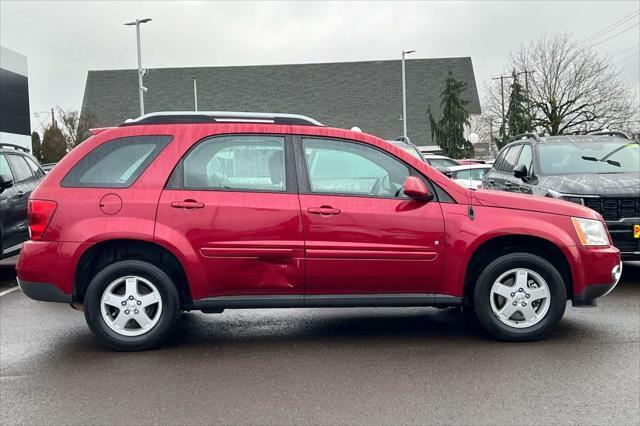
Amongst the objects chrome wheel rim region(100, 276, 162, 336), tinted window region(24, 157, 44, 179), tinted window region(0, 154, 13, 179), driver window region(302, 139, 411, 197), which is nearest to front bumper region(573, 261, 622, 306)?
driver window region(302, 139, 411, 197)

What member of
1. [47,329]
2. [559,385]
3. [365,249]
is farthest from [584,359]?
[47,329]

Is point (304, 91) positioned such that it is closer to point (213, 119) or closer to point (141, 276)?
point (213, 119)

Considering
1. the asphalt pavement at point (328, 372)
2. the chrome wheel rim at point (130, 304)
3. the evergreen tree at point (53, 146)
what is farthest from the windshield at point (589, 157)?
the evergreen tree at point (53, 146)

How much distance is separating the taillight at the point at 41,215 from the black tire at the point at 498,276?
3424 millimetres

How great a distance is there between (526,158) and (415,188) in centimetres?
509

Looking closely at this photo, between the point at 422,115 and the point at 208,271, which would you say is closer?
the point at 208,271

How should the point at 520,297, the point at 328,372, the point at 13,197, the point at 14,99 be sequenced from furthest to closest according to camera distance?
the point at 14,99 → the point at 13,197 → the point at 520,297 → the point at 328,372

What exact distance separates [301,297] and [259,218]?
72cm

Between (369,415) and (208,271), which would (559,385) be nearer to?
(369,415)

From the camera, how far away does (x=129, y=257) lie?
5602 millimetres

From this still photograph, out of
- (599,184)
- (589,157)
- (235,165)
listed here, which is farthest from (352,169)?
(589,157)

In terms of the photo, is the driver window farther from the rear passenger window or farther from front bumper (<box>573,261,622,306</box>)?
front bumper (<box>573,261,622,306</box>)

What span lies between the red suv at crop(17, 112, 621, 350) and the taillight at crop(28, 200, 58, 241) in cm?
1

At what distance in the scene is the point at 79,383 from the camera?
486cm
